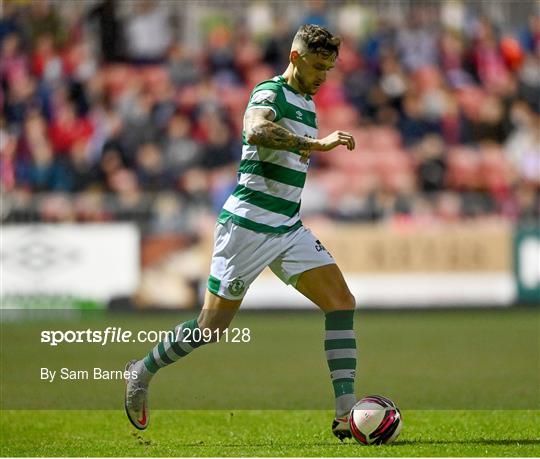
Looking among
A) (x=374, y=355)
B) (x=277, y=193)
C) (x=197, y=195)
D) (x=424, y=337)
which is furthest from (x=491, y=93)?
(x=277, y=193)

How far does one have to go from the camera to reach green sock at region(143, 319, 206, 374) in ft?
24.9

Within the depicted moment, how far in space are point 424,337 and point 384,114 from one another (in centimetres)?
704

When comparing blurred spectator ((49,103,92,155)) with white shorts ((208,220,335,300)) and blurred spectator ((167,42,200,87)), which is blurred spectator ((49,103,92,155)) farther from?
white shorts ((208,220,335,300))

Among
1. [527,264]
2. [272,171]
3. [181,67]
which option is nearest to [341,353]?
[272,171]

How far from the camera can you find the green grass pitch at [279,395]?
747 centimetres

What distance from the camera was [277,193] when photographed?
761 cm

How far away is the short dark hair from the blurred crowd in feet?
34.1

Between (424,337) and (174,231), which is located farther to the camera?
(174,231)

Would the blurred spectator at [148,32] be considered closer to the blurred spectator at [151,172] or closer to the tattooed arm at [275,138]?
the blurred spectator at [151,172]

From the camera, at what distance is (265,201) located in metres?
7.59

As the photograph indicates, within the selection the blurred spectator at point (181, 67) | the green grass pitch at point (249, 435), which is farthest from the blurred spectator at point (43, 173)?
the green grass pitch at point (249, 435)

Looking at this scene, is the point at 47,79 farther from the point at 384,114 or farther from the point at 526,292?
the point at 526,292

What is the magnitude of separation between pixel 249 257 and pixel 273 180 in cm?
48

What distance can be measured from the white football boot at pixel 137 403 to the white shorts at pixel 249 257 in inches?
30.1
